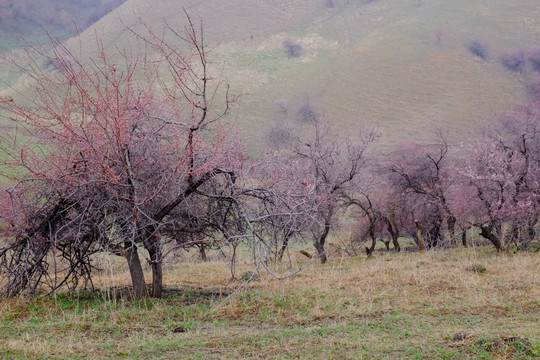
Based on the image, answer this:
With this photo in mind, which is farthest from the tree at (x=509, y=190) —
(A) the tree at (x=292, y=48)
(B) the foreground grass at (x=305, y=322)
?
(A) the tree at (x=292, y=48)

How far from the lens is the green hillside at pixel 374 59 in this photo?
62.3 m

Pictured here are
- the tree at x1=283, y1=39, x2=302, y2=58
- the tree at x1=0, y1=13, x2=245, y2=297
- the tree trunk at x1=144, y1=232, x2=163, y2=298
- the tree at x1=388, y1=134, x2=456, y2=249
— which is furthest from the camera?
the tree at x1=283, y1=39, x2=302, y2=58

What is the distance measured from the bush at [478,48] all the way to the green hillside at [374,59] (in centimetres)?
80

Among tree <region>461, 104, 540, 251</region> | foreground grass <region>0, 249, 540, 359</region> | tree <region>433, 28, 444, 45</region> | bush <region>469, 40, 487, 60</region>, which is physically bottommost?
foreground grass <region>0, 249, 540, 359</region>

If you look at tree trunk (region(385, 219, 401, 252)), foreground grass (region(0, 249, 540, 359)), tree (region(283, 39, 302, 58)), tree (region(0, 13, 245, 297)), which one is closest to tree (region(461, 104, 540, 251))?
tree trunk (region(385, 219, 401, 252))

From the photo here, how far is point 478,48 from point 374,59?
16.6 m

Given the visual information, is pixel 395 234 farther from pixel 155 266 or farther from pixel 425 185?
pixel 155 266

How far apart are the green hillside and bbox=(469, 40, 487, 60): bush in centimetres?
80

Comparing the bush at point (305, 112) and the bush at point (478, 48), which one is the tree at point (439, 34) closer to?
the bush at point (478, 48)

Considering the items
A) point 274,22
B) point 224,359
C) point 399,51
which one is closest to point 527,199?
point 224,359

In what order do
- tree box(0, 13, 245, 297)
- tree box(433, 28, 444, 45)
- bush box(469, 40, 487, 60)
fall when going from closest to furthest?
tree box(0, 13, 245, 297) → bush box(469, 40, 487, 60) → tree box(433, 28, 444, 45)

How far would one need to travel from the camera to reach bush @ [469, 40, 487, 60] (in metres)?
74.8

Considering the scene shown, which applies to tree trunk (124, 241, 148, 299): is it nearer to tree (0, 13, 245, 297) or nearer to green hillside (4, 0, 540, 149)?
tree (0, 13, 245, 297)

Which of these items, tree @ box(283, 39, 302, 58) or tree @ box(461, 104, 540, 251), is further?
tree @ box(283, 39, 302, 58)
